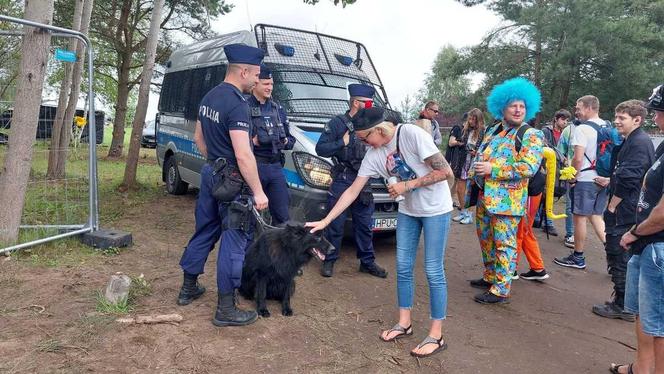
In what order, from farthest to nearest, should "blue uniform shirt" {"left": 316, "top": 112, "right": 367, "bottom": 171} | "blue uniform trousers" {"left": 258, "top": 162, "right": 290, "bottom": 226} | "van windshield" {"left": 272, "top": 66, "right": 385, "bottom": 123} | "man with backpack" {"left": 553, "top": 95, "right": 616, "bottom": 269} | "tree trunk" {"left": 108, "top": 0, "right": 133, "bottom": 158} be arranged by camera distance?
1. "tree trunk" {"left": 108, "top": 0, "right": 133, "bottom": 158}
2. "van windshield" {"left": 272, "top": 66, "right": 385, "bottom": 123}
3. "man with backpack" {"left": 553, "top": 95, "right": 616, "bottom": 269}
4. "blue uniform shirt" {"left": 316, "top": 112, "right": 367, "bottom": 171}
5. "blue uniform trousers" {"left": 258, "top": 162, "right": 290, "bottom": 226}

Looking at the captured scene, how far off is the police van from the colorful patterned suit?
1.25m

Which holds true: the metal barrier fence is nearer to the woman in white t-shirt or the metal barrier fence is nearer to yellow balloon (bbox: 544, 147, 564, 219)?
the woman in white t-shirt

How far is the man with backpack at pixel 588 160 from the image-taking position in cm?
545

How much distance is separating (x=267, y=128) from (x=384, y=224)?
1.74m

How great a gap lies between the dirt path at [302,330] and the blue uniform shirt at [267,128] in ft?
4.35

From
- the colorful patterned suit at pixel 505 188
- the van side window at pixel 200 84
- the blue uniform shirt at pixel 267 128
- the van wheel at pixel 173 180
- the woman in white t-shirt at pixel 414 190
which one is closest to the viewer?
the woman in white t-shirt at pixel 414 190

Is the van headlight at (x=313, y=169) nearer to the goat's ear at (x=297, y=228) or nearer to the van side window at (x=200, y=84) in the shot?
the goat's ear at (x=297, y=228)

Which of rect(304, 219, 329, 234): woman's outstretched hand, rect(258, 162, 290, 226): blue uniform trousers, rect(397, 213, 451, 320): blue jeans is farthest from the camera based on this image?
rect(258, 162, 290, 226): blue uniform trousers

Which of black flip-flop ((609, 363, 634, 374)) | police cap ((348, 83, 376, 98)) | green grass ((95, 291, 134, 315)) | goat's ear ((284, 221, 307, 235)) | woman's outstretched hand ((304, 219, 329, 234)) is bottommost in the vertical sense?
green grass ((95, 291, 134, 315))

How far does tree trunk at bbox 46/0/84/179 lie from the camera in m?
5.80

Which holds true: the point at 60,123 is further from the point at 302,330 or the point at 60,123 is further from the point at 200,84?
the point at 302,330

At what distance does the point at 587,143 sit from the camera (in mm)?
5516

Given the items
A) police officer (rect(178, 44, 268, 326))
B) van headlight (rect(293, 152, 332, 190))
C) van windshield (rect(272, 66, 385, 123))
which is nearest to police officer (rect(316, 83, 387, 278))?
van headlight (rect(293, 152, 332, 190))

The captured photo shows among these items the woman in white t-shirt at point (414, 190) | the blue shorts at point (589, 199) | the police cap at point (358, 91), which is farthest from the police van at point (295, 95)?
the blue shorts at point (589, 199)
